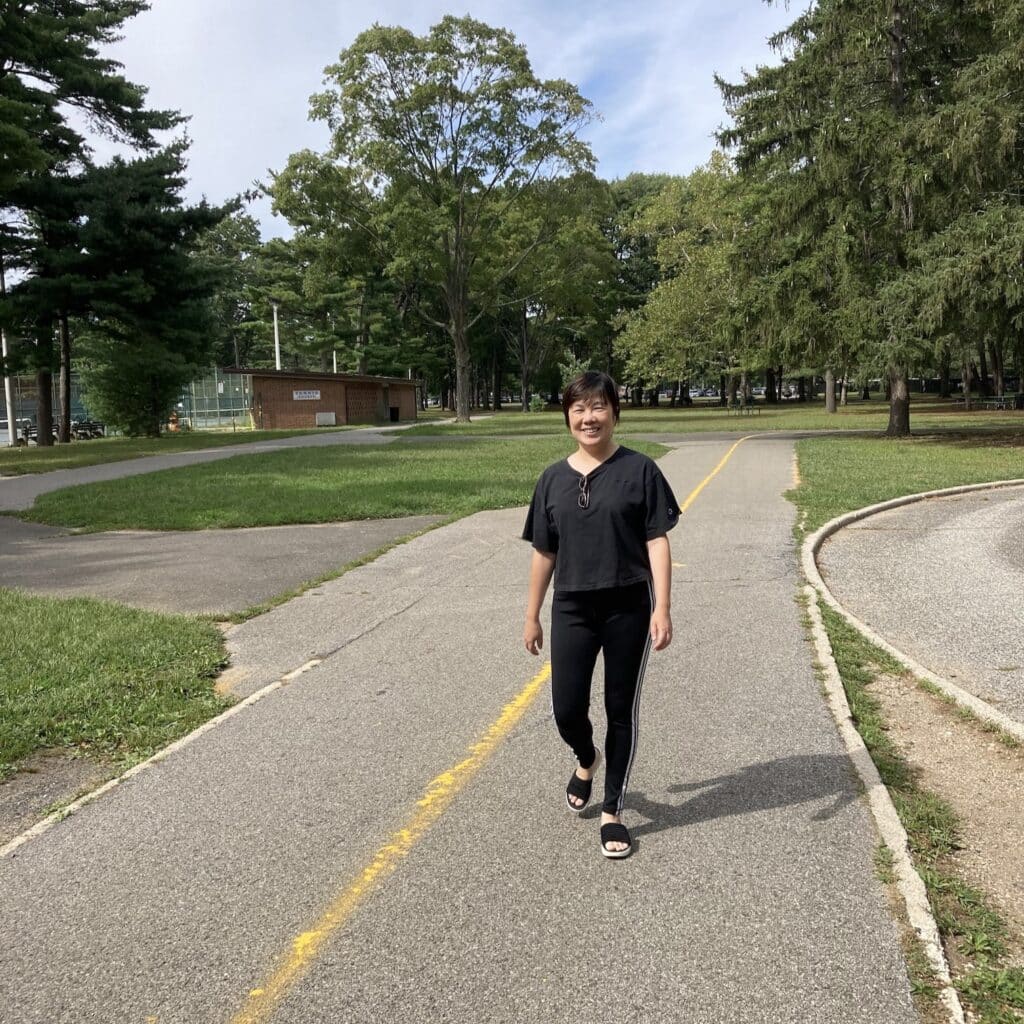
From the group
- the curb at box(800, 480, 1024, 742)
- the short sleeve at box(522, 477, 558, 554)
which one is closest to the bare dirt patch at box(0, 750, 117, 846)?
the short sleeve at box(522, 477, 558, 554)

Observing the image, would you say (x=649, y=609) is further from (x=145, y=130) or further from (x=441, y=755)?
(x=145, y=130)

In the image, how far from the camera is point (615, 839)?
338 centimetres

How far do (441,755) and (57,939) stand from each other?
1.88 metres

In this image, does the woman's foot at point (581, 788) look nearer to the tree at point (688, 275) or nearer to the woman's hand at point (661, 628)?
the woman's hand at point (661, 628)

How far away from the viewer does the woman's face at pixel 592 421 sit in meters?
3.39

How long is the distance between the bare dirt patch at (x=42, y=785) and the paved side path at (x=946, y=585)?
16.5 feet

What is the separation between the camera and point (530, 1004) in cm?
252

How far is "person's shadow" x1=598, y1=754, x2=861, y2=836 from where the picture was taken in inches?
145

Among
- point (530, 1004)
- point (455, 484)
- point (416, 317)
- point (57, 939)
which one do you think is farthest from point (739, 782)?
point (416, 317)

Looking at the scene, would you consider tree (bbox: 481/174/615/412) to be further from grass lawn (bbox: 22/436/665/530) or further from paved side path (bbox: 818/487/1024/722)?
paved side path (bbox: 818/487/1024/722)

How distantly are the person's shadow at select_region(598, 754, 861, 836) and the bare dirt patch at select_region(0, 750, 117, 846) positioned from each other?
8.69 feet

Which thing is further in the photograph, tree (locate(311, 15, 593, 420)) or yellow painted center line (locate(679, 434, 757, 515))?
tree (locate(311, 15, 593, 420))

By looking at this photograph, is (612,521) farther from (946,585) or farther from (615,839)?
(946,585)

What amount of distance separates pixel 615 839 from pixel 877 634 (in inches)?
158
